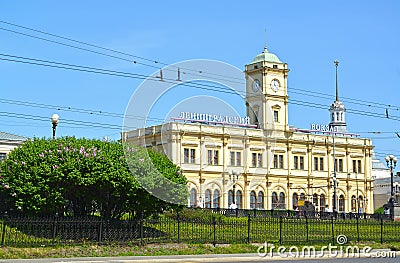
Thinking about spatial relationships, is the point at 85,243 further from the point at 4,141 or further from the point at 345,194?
the point at 345,194

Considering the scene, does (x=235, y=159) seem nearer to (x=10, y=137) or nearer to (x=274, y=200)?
(x=274, y=200)

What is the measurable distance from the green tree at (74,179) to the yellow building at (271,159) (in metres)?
40.7

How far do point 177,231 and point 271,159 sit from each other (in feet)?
154

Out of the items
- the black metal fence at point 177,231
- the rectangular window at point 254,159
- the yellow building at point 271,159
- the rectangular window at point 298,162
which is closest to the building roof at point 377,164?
the yellow building at point 271,159

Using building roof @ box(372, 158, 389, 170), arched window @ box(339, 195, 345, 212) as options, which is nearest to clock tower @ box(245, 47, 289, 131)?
arched window @ box(339, 195, 345, 212)

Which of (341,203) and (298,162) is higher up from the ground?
(298,162)

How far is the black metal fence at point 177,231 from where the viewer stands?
25.7 metres

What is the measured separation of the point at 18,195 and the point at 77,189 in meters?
2.37

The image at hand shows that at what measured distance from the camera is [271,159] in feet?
246

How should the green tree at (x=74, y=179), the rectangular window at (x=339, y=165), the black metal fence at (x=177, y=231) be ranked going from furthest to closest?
the rectangular window at (x=339, y=165) → the green tree at (x=74, y=179) → the black metal fence at (x=177, y=231)

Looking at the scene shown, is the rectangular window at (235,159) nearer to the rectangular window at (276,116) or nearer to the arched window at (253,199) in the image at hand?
the arched window at (253,199)

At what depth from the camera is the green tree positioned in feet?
91.0

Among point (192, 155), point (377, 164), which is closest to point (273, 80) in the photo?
point (192, 155)

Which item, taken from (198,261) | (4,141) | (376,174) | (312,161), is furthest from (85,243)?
(376,174)
